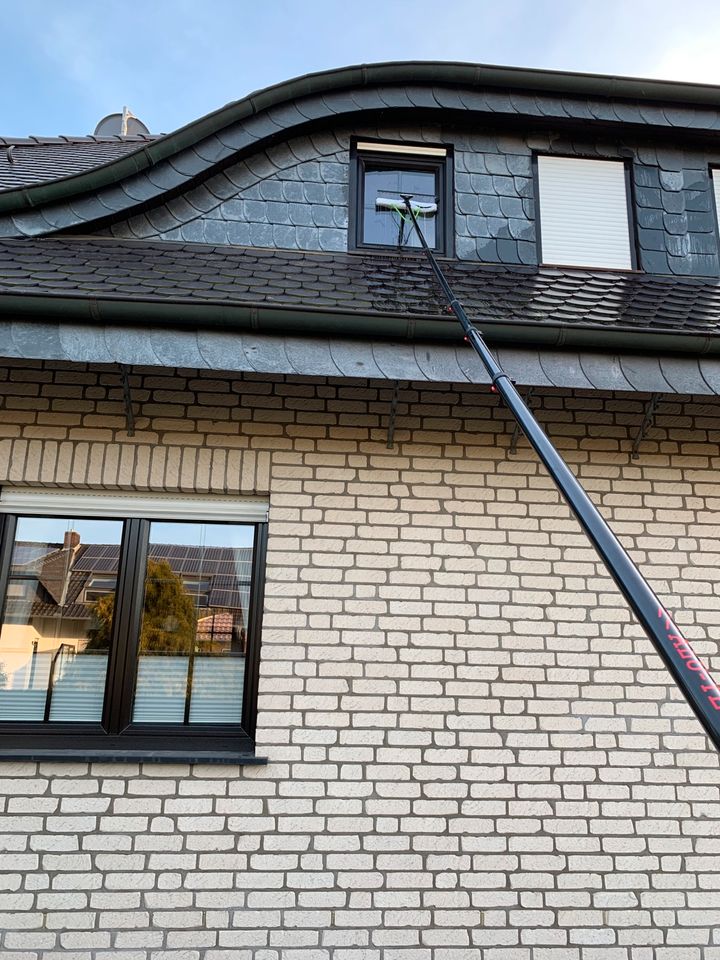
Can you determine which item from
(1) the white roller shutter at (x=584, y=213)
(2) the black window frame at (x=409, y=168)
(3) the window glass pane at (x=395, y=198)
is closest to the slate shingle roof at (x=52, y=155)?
(2) the black window frame at (x=409, y=168)

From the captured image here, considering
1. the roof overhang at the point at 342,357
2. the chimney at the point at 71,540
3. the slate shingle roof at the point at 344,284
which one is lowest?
the chimney at the point at 71,540

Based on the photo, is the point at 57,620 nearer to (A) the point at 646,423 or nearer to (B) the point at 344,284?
(B) the point at 344,284

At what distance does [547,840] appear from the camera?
387 centimetres

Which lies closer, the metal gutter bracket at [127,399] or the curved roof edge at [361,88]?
the metal gutter bracket at [127,399]

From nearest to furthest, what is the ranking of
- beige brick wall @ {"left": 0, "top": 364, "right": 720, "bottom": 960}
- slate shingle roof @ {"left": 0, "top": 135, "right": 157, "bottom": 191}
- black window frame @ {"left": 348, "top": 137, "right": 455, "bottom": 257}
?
beige brick wall @ {"left": 0, "top": 364, "right": 720, "bottom": 960} < black window frame @ {"left": 348, "top": 137, "right": 455, "bottom": 257} < slate shingle roof @ {"left": 0, "top": 135, "right": 157, "bottom": 191}

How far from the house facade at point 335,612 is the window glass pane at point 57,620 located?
0.6 inches

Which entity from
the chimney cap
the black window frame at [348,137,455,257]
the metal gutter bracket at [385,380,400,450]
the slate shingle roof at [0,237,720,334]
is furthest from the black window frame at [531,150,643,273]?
the chimney cap

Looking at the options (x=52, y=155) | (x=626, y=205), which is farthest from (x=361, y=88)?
(x=52, y=155)

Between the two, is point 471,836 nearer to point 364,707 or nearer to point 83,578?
point 364,707

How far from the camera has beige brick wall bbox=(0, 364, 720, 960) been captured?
12.0 ft

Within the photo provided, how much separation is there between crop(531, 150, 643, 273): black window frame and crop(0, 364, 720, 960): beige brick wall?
1533mm

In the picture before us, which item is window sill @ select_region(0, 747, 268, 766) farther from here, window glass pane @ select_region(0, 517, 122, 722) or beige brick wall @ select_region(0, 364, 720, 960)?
window glass pane @ select_region(0, 517, 122, 722)

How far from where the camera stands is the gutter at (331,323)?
373 centimetres

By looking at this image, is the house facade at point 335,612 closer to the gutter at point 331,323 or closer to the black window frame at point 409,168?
the gutter at point 331,323
